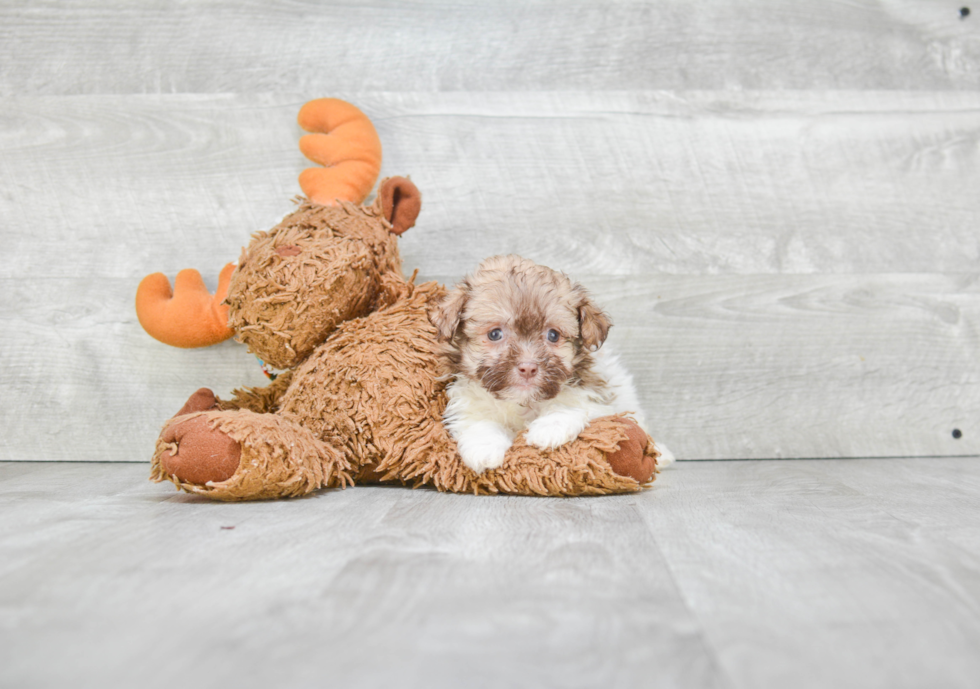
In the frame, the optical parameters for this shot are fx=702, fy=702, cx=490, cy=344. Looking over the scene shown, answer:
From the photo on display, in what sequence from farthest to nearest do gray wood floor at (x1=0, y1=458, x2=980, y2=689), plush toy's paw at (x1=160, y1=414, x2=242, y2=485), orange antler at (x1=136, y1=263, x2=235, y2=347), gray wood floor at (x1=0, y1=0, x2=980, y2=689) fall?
gray wood floor at (x1=0, y1=0, x2=980, y2=689), orange antler at (x1=136, y1=263, x2=235, y2=347), plush toy's paw at (x1=160, y1=414, x2=242, y2=485), gray wood floor at (x1=0, y1=458, x2=980, y2=689)

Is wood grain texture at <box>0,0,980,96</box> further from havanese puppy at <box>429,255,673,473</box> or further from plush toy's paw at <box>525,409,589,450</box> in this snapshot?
plush toy's paw at <box>525,409,589,450</box>

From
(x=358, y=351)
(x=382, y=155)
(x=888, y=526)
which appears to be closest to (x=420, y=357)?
(x=358, y=351)

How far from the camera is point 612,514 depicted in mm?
1310

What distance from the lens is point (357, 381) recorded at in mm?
1577

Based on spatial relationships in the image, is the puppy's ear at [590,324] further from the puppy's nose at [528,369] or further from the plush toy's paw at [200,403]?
the plush toy's paw at [200,403]

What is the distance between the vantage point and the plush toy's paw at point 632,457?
1.45 metres

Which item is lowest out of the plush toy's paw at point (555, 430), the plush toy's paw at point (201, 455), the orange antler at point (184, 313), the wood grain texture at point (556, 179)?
the plush toy's paw at point (555, 430)

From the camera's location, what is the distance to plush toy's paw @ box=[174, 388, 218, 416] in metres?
1.69

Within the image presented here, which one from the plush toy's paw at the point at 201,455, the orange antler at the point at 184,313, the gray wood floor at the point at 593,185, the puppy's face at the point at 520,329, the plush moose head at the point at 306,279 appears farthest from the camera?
the gray wood floor at the point at 593,185

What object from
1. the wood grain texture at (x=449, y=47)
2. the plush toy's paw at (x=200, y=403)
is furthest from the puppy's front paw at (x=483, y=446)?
the wood grain texture at (x=449, y=47)

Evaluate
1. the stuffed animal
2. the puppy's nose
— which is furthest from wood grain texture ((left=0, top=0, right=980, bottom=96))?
the puppy's nose

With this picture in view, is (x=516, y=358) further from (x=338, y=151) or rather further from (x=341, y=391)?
(x=338, y=151)

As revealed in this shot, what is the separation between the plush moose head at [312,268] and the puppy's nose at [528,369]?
0.46 metres

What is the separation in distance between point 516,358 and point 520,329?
0.06 metres
